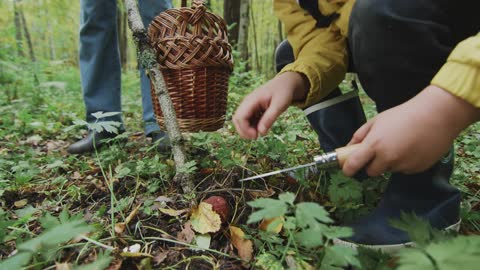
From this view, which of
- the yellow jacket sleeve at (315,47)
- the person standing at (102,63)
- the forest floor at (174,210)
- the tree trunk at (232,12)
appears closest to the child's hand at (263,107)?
the yellow jacket sleeve at (315,47)

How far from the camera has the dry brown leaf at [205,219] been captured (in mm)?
1057

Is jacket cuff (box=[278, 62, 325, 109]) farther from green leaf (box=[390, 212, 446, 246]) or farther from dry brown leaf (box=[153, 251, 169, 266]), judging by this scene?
dry brown leaf (box=[153, 251, 169, 266])

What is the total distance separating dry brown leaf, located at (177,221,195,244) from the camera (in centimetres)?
107

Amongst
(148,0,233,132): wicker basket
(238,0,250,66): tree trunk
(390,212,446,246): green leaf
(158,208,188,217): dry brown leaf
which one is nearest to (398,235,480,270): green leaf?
(390,212,446,246): green leaf

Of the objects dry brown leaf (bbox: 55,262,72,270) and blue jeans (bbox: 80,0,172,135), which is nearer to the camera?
dry brown leaf (bbox: 55,262,72,270)

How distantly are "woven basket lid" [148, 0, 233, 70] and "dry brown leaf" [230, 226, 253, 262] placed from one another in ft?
2.39

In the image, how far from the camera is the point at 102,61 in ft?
7.50

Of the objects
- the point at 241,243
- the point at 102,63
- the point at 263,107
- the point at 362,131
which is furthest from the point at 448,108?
the point at 102,63

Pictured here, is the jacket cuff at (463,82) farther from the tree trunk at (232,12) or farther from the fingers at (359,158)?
the tree trunk at (232,12)

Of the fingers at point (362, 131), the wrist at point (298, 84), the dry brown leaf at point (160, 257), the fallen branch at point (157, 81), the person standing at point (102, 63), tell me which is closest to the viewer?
the fingers at point (362, 131)

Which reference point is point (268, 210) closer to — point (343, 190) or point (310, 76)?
point (343, 190)

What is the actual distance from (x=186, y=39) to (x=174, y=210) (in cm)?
69

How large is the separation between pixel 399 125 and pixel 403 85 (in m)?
0.38

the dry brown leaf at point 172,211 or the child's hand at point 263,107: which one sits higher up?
the child's hand at point 263,107
